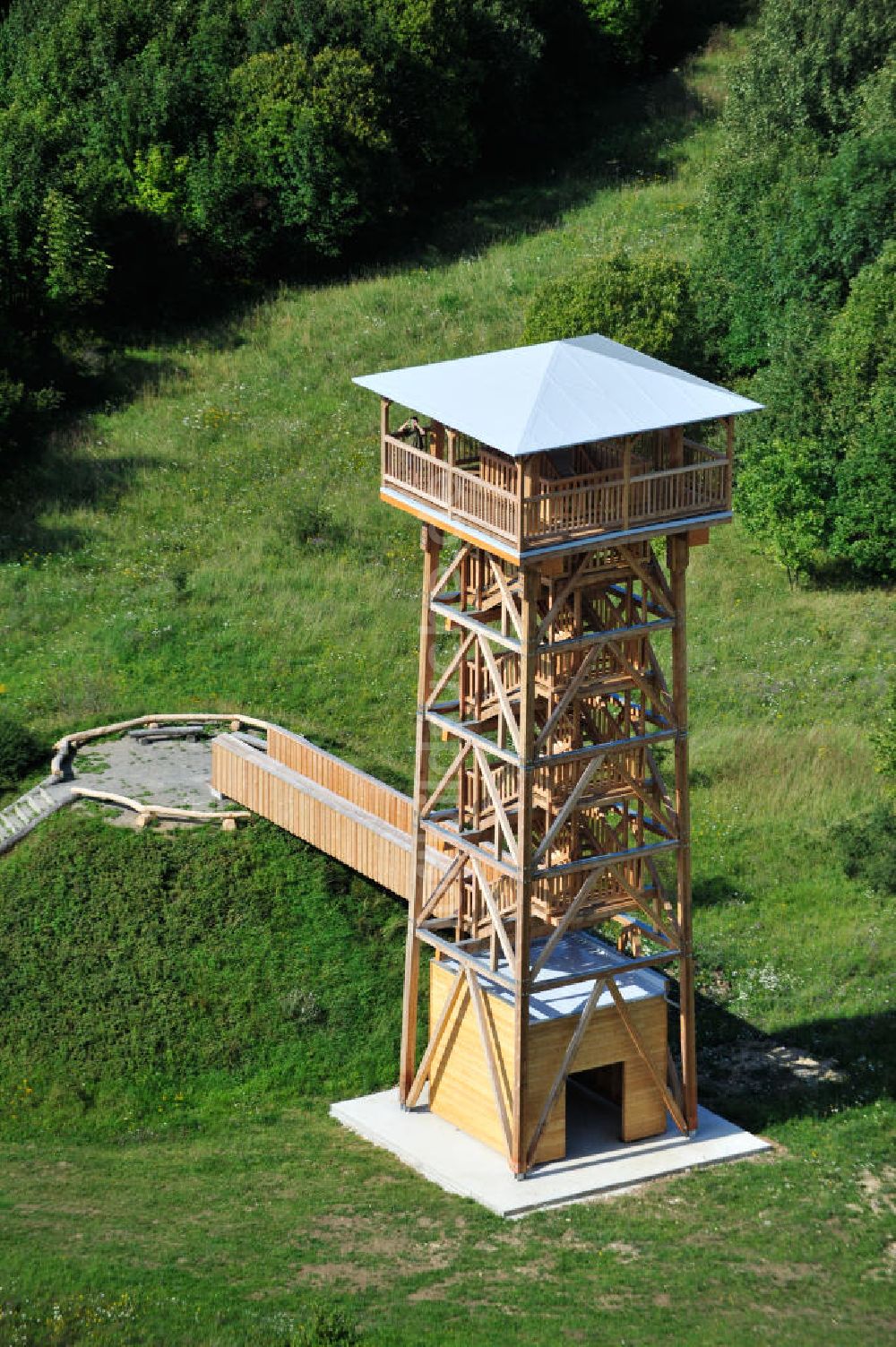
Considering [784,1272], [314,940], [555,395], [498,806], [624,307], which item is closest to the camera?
[784,1272]

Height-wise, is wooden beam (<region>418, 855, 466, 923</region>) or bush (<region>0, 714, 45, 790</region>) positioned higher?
wooden beam (<region>418, 855, 466, 923</region>)

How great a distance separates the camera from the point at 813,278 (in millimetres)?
70000

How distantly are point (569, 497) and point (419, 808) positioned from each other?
6917 millimetres

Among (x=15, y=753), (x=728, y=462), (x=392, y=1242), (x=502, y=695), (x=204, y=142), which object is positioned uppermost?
(x=728, y=462)

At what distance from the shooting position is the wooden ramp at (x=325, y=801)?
46.9 meters

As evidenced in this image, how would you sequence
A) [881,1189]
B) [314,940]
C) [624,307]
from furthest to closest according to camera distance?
[624,307] → [314,940] → [881,1189]

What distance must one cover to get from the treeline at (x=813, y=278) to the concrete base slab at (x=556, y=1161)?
79.7ft

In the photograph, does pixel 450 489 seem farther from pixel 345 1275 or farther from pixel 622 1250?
pixel 345 1275

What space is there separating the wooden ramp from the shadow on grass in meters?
5.91

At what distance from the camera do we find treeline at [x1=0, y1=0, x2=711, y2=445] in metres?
72.8

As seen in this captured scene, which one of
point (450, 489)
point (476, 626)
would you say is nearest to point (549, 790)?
point (476, 626)

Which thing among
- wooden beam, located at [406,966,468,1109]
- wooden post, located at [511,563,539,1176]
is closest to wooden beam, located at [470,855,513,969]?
wooden post, located at [511,563,539,1176]

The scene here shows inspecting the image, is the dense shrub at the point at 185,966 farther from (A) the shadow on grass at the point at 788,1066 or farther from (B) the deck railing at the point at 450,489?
(B) the deck railing at the point at 450,489

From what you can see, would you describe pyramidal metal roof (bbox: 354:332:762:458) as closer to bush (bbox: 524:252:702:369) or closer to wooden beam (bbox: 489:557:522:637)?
wooden beam (bbox: 489:557:522:637)
